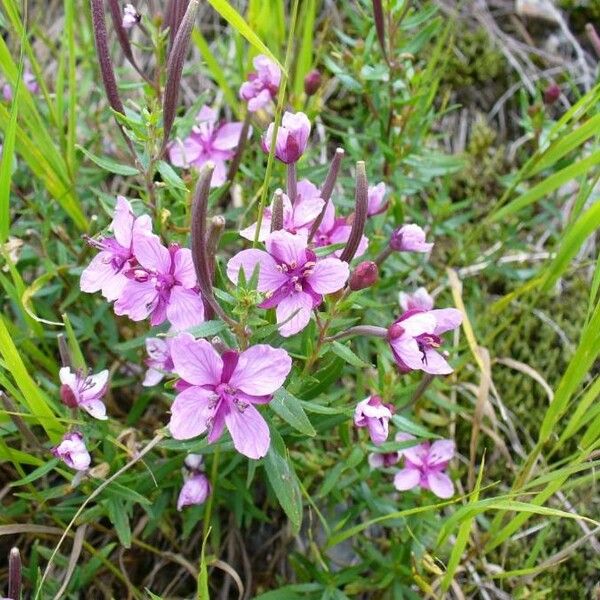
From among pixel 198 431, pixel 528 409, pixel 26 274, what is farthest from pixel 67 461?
pixel 528 409

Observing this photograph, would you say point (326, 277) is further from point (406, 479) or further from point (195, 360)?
point (406, 479)

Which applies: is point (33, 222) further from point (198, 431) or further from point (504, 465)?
point (504, 465)

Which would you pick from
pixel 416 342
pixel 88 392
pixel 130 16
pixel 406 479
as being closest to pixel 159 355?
pixel 88 392

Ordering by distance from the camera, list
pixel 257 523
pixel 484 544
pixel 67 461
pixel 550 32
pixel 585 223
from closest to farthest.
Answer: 1. pixel 67 461
2. pixel 585 223
3. pixel 484 544
4. pixel 257 523
5. pixel 550 32

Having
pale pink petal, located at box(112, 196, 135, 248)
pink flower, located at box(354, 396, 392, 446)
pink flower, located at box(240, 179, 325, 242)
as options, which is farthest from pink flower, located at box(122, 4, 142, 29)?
pink flower, located at box(354, 396, 392, 446)

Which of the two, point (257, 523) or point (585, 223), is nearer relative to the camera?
point (585, 223)

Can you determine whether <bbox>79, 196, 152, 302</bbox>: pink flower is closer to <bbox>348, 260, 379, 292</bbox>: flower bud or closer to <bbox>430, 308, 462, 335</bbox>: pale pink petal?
<bbox>348, 260, 379, 292</bbox>: flower bud

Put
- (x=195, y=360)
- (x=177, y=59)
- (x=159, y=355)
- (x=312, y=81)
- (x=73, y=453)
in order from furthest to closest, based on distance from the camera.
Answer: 1. (x=312, y=81)
2. (x=159, y=355)
3. (x=73, y=453)
4. (x=177, y=59)
5. (x=195, y=360)
